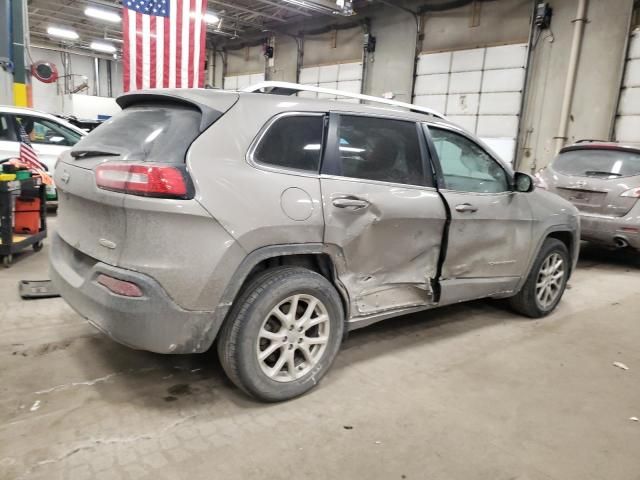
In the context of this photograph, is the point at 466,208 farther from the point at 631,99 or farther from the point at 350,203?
the point at 631,99

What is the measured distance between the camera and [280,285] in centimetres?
242

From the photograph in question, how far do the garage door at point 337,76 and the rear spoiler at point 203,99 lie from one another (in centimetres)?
1232

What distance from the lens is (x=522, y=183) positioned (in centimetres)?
366

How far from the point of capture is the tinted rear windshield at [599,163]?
247 inches

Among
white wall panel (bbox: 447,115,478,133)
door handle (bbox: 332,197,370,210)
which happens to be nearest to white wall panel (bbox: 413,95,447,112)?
white wall panel (bbox: 447,115,478,133)

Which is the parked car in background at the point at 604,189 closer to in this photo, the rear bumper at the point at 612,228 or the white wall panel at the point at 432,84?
the rear bumper at the point at 612,228

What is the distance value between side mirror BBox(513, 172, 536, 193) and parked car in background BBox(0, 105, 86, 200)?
20.5 feet

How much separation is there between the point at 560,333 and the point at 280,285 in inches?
106

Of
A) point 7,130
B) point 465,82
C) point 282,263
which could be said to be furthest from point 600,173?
point 7,130

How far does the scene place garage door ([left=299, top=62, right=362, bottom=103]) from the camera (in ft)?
47.4

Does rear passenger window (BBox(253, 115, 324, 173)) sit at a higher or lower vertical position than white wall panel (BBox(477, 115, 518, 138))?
lower

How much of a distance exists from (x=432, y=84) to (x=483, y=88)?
151cm

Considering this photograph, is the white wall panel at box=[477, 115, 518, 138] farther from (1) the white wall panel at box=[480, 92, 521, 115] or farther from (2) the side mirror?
(2) the side mirror

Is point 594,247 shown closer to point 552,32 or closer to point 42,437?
point 552,32
